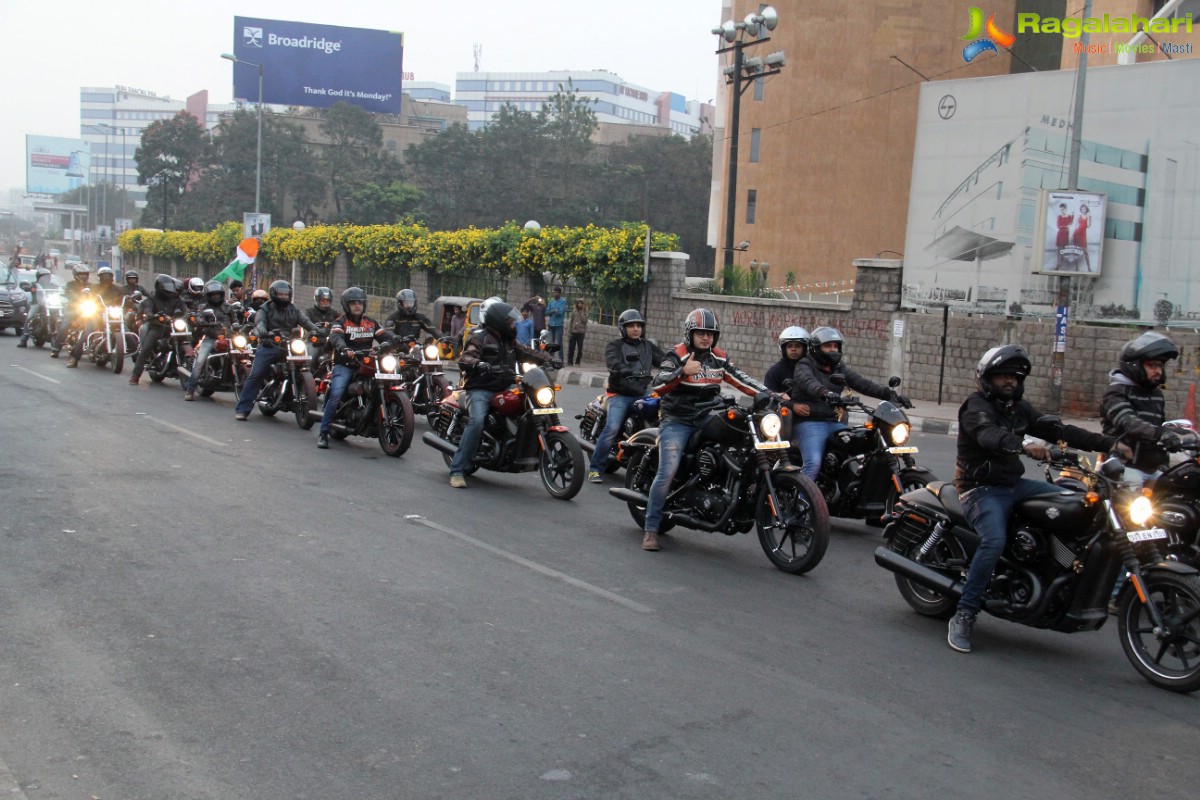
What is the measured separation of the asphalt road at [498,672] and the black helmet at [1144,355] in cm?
167

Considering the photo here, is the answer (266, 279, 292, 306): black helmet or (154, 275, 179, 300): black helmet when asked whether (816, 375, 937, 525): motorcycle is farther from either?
(154, 275, 179, 300): black helmet

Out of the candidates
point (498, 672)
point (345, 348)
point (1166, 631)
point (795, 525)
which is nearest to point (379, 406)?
point (345, 348)

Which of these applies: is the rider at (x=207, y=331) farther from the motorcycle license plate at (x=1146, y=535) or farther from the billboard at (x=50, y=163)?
the billboard at (x=50, y=163)

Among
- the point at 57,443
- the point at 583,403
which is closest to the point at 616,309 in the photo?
the point at 583,403

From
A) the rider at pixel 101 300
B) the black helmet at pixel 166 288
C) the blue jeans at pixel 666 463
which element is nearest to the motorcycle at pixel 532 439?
the blue jeans at pixel 666 463

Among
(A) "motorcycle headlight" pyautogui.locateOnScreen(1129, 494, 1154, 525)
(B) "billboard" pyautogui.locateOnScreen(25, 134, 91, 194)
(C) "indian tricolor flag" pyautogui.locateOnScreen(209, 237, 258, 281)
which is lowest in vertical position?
(A) "motorcycle headlight" pyautogui.locateOnScreen(1129, 494, 1154, 525)

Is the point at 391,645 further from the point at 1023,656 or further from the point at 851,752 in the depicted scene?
the point at 1023,656

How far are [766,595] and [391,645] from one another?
2654 mm

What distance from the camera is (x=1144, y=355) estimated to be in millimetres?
7324

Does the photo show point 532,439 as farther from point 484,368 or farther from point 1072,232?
point 1072,232

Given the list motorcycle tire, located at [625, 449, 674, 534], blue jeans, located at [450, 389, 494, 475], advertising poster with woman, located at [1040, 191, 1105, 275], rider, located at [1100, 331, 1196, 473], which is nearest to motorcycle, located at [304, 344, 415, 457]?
blue jeans, located at [450, 389, 494, 475]

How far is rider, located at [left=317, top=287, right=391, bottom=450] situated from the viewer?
13.2 metres

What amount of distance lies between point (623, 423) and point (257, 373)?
20.0ft

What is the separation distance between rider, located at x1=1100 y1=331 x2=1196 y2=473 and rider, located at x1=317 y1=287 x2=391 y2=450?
27.0 feet
